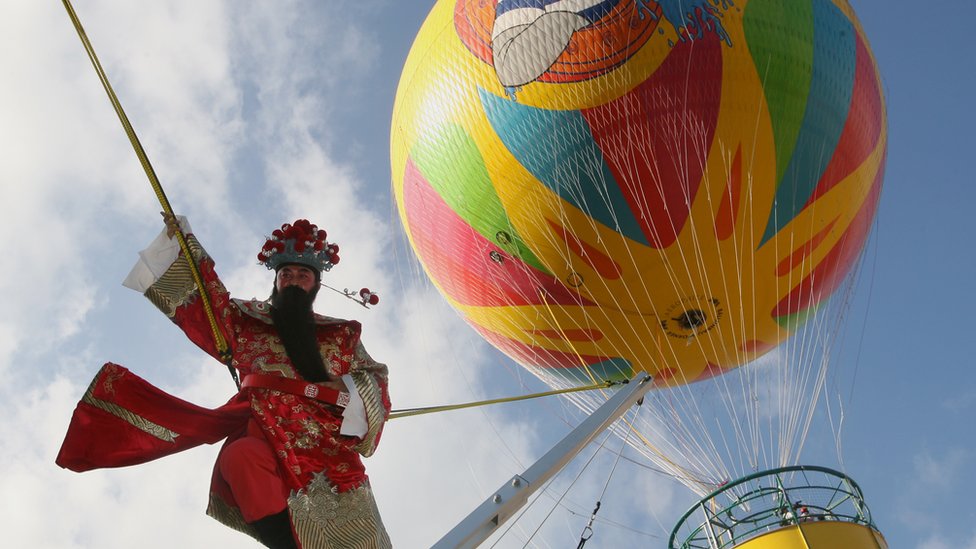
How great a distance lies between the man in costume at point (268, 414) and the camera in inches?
126

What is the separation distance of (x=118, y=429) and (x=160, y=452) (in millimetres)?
184

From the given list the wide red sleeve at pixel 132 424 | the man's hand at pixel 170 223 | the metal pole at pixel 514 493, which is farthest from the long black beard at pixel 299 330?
the metal pole at pixel 514 493

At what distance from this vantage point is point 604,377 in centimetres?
848

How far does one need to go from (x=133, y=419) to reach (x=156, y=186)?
94 centimetres

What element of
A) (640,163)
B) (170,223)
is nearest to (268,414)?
(170,223)

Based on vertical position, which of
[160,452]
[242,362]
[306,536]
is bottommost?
[306,536]

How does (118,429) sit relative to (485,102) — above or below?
below

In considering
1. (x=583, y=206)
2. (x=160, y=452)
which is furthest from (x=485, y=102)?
(x=160, y=452)

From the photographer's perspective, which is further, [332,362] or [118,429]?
[332,362]

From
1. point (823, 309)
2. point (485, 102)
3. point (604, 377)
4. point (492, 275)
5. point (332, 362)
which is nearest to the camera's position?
point (332, 362)

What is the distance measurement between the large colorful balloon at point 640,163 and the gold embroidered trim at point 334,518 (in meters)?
4.23

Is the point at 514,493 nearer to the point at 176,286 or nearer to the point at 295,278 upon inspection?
the point at 295,278

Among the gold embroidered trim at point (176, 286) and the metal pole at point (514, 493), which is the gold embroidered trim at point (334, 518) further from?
the gold embroidered trim at point (176, 286)

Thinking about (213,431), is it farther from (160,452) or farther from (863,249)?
(863,249)
